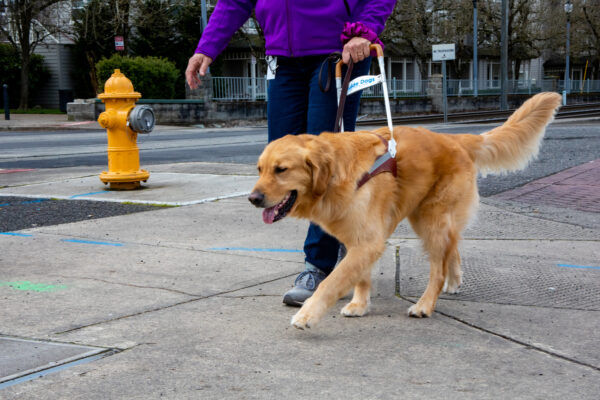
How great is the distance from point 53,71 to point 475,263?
1486 inches

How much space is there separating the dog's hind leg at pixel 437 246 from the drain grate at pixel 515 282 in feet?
0.57

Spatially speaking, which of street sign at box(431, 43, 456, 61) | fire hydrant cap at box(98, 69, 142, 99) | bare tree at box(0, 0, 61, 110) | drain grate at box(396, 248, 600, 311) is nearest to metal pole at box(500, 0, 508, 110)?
street sign at box(431, 43, 456, 61)

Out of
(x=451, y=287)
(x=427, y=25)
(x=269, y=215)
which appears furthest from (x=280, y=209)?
(x=427, y=25)

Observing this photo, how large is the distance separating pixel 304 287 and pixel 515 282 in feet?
4.42

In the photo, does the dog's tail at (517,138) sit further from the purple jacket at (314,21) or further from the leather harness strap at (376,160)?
the purple jacket at (314,21)

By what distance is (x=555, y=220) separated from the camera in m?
6.23

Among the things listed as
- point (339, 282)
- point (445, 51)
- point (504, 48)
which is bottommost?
point (339, 282)

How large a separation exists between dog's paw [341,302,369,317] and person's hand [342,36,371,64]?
1.31 m

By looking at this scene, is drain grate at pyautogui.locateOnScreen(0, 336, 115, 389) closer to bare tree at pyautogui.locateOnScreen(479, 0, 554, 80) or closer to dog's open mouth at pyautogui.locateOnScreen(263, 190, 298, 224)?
dog's open mouth at pyautogui.locateOnScreen(263, 190, 298, 224)

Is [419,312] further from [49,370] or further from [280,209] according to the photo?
[49,370]

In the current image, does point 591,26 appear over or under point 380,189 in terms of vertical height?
over

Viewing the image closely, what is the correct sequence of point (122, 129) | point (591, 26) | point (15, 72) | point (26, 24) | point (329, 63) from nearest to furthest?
point (329, 63), point (122, 129), point (26, 24), point (15, 72), point (591, 26)

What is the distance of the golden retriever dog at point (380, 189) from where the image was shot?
129 inches

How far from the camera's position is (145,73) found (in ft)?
94.4
